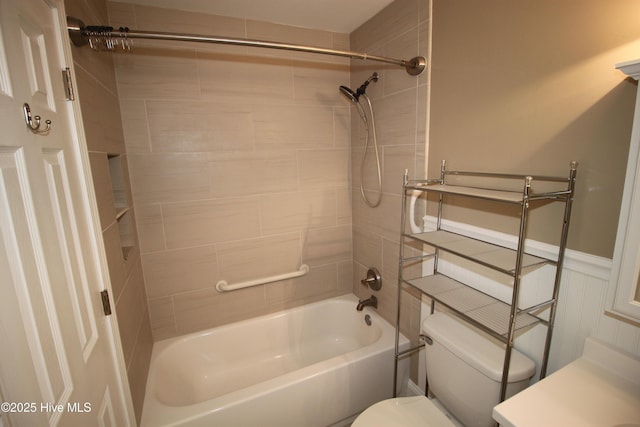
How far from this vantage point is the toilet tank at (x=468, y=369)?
3.55 ft

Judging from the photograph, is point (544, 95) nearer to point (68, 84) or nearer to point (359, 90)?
point (359, 90)

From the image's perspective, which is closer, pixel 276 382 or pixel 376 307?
pixel 276 382

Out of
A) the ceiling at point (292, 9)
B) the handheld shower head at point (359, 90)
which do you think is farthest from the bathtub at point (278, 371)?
the ceiling at point (292, 9)

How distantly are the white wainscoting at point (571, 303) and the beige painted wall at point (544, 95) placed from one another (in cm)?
5

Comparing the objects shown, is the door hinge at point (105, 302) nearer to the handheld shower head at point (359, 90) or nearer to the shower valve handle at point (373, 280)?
the shower valve handle at point (373, 280)

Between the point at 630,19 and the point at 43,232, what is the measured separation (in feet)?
5.30

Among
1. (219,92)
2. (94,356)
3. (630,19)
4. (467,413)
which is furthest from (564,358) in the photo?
(219,92)

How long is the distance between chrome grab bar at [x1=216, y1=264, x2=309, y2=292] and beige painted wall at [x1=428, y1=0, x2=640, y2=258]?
1.18 m

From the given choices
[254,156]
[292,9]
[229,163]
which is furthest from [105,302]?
[292,9]

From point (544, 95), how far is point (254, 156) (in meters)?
1.52

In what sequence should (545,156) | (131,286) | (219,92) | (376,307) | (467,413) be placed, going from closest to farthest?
(545,156) → (467,413) → (131,286) → (219,92) → (376,307)

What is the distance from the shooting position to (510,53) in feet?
3.64

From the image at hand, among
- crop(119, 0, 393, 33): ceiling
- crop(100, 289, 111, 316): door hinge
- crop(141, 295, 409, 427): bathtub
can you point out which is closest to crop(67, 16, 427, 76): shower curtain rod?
crop(119, 0, 393, 33): ceiling

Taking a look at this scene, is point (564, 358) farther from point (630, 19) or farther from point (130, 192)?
point (130, 192)
